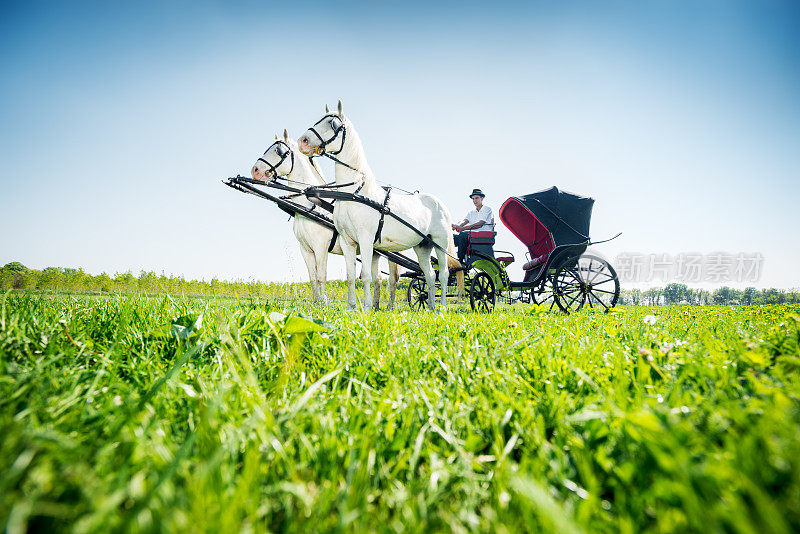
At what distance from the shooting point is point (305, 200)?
7.60m

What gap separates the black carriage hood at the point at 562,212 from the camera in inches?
259

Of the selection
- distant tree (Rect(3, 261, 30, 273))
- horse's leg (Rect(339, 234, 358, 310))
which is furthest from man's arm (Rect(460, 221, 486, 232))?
distant tree (Rect(3, 261, 30, 273))

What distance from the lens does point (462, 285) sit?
8.30 meters

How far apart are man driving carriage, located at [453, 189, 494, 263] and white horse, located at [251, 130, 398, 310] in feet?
7.33

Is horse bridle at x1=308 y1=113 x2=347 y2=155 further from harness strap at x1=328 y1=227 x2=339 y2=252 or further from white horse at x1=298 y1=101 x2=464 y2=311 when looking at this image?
harness strap at x1=328 y1=227 x2=339 y2=252

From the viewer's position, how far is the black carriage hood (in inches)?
259

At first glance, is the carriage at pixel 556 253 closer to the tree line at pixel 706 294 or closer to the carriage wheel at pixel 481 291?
the carriage wheel at pixel 481 291

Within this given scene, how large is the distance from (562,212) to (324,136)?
483 cm

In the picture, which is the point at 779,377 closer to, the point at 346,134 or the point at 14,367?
the point at 14,367

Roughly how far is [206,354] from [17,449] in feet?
3.17

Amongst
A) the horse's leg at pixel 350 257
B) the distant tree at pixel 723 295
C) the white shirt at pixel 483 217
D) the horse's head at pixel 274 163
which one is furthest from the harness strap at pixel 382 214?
the distant tree at pixel 723 295

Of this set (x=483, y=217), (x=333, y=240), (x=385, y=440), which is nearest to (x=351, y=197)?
(x=333, y=240)

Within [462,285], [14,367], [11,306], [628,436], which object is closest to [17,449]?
[14,367]

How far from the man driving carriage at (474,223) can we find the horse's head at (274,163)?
14.5 ft
